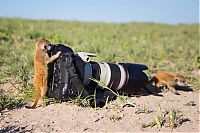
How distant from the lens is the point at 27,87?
15.3 ft

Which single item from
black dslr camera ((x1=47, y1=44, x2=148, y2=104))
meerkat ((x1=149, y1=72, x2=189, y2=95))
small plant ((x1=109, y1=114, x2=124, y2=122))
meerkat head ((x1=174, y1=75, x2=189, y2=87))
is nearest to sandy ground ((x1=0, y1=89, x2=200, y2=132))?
small plant ((x1=109, y1=114, x2=124, y2=122))

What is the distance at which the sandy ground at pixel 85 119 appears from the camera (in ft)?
11.8

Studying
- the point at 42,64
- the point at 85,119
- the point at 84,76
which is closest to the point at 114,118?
the point at 85,119

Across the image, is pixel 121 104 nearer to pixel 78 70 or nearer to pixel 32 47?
pixel 78 70

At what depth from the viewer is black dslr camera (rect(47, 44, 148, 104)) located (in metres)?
4.03

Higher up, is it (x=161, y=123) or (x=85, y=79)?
(x=85, y=79)

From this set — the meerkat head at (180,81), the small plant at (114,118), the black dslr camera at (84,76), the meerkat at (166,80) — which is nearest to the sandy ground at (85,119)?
the small plant at (114,118)

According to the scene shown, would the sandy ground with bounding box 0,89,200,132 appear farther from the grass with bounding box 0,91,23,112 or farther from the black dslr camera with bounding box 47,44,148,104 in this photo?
the black dslr camera with bounding box 47,44,148,104

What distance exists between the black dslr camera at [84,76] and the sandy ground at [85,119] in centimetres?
21

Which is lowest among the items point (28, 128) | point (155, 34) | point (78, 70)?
point (28, 128)

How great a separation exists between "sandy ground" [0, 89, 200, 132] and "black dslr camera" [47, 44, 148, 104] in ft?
0.67

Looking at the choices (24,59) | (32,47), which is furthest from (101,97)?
(32,47)

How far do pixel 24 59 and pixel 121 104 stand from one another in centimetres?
295

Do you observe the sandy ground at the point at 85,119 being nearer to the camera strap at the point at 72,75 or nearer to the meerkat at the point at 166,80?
the camera strap at the point at 72,75
